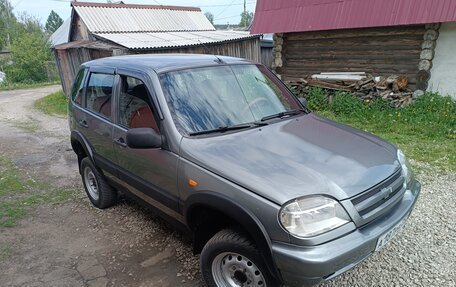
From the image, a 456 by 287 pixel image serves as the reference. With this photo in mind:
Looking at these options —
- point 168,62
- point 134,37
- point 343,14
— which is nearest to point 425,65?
point 343,14

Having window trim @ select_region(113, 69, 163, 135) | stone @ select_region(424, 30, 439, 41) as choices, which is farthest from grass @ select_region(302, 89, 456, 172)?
window trim @ select_region(113, 69, 163, 135)

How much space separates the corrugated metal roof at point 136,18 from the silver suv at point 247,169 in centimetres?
1352

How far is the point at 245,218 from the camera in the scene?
2.22 metres

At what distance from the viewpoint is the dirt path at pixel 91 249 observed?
10.3 ft

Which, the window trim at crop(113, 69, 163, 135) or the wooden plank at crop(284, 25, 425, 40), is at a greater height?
the wooden plank at crop(284, 25, 425, 40)

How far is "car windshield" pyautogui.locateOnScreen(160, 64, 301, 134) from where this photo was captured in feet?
9.57

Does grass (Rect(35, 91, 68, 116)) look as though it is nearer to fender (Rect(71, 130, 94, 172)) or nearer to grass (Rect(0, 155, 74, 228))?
grass (Rect(0, 155, 74, 228))

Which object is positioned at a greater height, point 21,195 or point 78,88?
point 78,88

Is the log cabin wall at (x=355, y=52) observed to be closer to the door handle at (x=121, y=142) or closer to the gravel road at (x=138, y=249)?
the gravel road at (x=138, y=249)

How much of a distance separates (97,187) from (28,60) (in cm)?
3179

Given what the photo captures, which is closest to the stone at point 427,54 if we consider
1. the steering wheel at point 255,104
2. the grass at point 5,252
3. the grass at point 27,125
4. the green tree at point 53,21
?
the steering wheel at point 255,104

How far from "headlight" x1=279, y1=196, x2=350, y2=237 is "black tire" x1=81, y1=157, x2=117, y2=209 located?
296 centimetres

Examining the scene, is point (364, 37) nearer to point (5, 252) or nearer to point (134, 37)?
point (5, 252)

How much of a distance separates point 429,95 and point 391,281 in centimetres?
655
